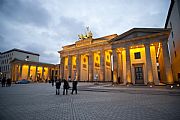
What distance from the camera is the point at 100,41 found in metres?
41.3

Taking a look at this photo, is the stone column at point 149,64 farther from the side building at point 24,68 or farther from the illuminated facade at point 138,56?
the side building at point 24,68

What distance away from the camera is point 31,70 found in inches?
2441

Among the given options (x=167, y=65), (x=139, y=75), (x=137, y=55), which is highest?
(x=137, y=55)

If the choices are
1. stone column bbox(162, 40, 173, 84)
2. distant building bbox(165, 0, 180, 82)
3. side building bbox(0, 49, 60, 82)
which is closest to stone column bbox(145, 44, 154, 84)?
stone column bbox(162, 40, 173, 84)

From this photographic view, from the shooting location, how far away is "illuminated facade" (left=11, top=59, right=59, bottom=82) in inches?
2221

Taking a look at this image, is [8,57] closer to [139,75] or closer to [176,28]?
[139,75]

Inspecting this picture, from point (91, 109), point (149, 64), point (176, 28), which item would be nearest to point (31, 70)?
point (149, 64)

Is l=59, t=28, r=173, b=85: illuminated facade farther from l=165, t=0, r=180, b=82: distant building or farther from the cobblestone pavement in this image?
the cobblestone pavement

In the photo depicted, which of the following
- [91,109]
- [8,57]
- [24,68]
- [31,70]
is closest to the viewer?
[91,109]

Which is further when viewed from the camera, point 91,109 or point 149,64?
point 149,64

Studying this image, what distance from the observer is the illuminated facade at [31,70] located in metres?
56.4

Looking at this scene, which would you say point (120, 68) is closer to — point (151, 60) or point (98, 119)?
point (151, 60)

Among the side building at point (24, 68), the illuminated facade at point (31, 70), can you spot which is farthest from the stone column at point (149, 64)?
the illuminated facade at point (31, 70)

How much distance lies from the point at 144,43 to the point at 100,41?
658 inches
